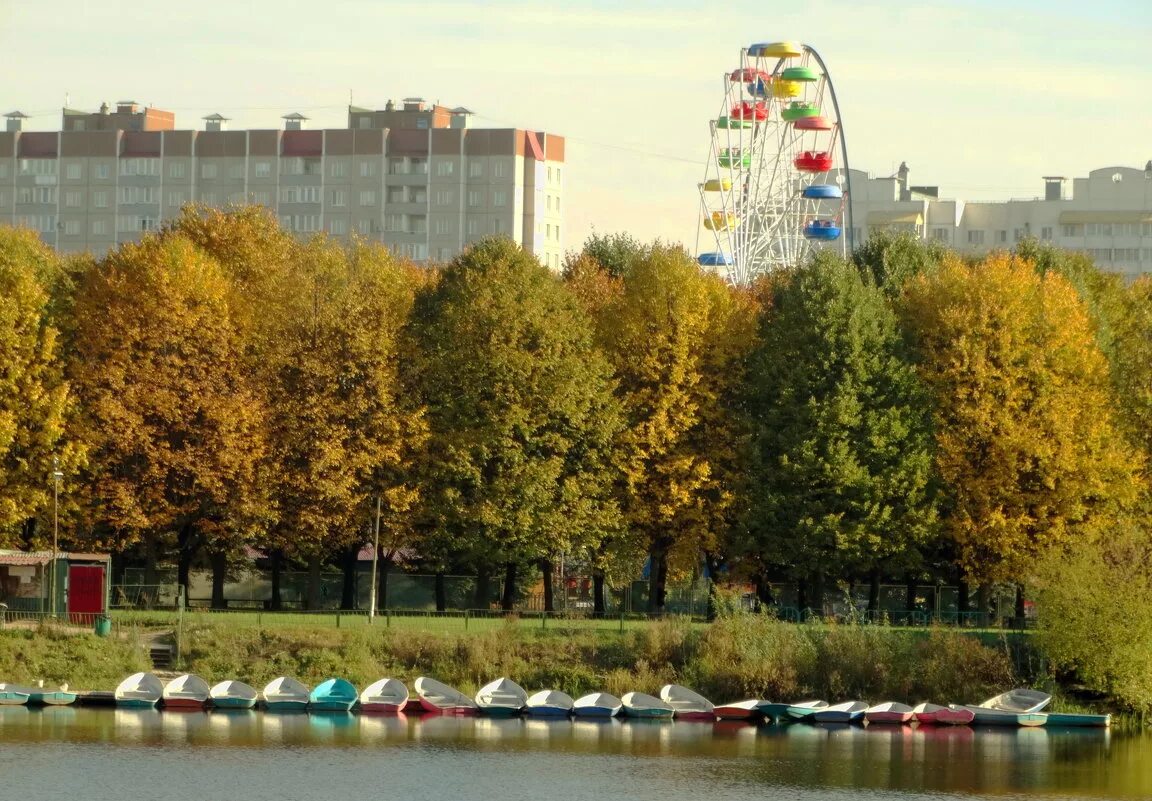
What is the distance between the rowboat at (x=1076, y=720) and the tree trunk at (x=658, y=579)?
19.7 meters

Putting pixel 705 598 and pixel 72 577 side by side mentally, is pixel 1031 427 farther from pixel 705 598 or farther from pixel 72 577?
pixel 72 577

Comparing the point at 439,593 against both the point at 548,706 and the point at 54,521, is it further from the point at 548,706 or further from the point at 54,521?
the point at 548,706

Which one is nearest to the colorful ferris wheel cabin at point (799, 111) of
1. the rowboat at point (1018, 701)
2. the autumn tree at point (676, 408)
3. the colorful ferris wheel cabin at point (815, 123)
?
the colorful ferris wheel cabin at point (815, 123)

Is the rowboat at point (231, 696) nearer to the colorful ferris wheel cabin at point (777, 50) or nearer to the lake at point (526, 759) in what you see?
the lake at point (526, 759)

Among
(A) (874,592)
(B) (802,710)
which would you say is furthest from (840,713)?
(A) (874,592)

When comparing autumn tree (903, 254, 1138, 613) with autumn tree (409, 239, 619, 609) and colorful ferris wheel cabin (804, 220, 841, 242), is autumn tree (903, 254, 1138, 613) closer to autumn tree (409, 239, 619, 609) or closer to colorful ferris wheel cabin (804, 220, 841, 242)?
autumn tree (409, 239, 619, 609)

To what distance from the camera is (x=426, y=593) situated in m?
89.0

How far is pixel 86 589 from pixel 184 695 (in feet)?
28.3

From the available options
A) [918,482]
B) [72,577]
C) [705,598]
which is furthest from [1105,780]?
[72,577]

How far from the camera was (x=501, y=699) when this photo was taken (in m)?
66.6

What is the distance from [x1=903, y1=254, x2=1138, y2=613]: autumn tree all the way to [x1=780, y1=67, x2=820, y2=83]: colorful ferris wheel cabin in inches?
1386

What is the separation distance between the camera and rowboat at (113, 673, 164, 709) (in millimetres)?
65188

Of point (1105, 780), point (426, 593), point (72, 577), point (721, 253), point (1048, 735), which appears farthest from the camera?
point (721, 253)

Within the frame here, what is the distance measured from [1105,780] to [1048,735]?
8.48 meters
